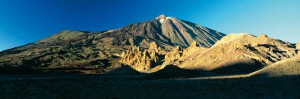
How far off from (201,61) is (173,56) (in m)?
35.8

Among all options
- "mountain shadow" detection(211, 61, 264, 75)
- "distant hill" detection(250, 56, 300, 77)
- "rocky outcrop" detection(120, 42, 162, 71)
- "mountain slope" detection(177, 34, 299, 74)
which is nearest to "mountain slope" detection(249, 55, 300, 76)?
"distant hill" detection(250, 56, 300, 77)

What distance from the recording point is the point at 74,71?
97.8 meters

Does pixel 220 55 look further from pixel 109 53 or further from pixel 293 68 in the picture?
pixel 109 53

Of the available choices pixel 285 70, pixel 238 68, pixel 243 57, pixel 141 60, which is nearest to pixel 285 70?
pixel 285 70

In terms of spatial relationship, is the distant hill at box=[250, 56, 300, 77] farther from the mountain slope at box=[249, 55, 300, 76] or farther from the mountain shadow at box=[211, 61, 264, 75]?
the mountain shadow at box=[211, 61, 264, 75]

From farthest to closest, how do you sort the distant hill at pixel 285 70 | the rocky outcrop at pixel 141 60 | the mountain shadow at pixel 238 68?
the rocky outcrop at pixel 141 60
the mountain shadow at pixel 238 68
the distant hill at pixel 285 70

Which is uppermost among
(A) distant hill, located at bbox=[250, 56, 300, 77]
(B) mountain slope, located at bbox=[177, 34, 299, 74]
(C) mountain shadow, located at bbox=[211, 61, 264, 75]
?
(B) mountain slope, located at bbox=[177, 34, 299, 74]

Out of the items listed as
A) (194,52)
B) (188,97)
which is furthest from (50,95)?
(194,52)

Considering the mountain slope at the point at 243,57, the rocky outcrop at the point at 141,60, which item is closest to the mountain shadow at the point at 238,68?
the mountain slope at the point at 243,57

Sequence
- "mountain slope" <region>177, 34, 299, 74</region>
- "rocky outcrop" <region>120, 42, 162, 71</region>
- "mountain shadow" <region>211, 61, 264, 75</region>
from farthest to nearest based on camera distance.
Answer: "rocky outcrop" <region>120, 42, 162, 71</region> < "mountain slope" <region>177, 34, 299, 74</region> < "mountain shadow" <region>211, 61, 264, 75</region>

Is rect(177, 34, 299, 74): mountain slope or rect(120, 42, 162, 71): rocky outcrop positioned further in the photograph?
rect(120, 42, 162, 71): rocky outcrop

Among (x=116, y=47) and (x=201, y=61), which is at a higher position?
(x=116, y=47)

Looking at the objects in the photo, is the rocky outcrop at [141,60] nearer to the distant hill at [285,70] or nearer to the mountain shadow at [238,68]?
the mountain shadow at [238,68]

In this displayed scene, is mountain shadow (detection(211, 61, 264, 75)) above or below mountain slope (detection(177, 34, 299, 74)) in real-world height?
below
